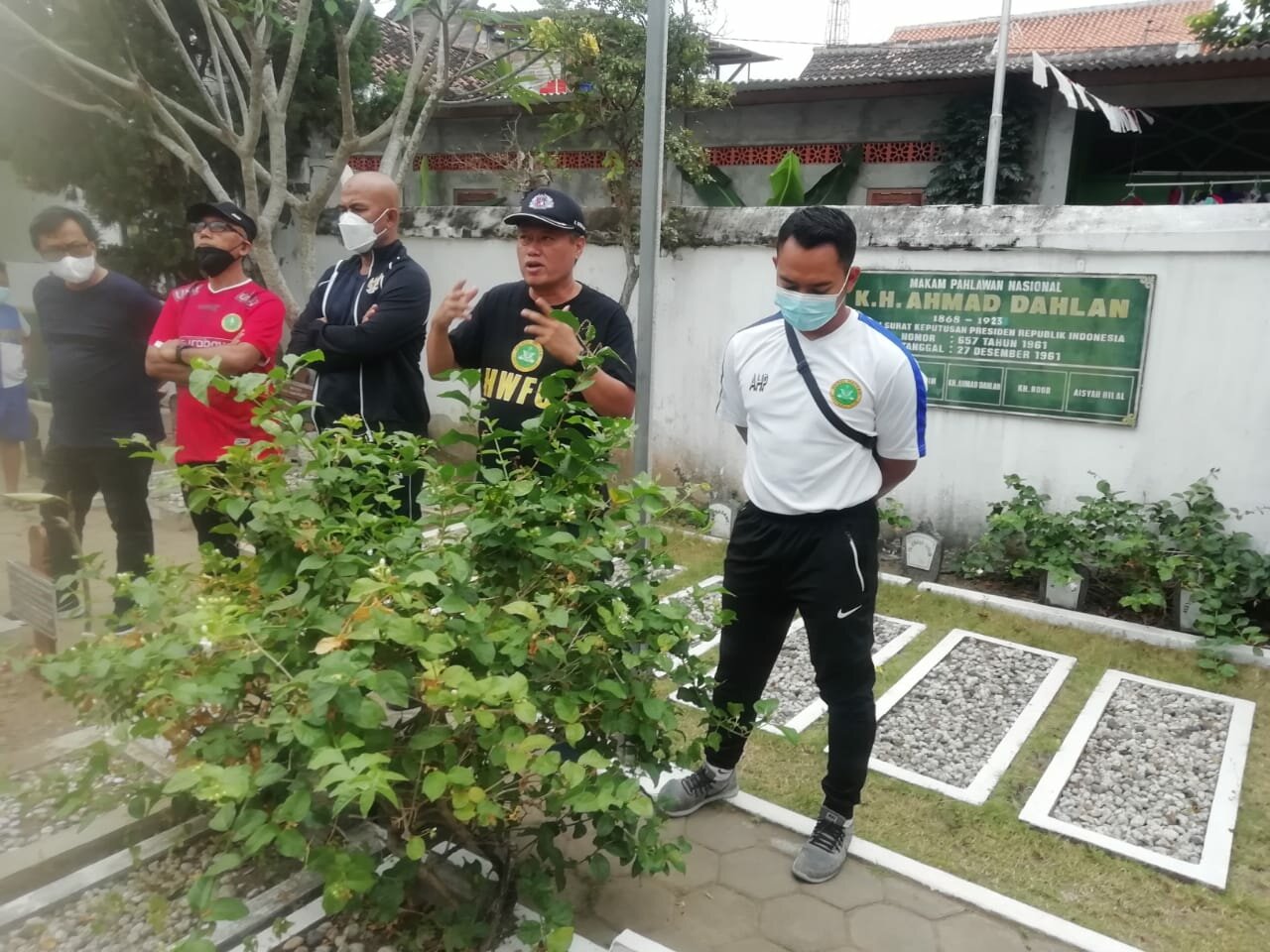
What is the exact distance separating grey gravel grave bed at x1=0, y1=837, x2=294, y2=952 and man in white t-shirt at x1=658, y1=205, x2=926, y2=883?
1395 millimetres

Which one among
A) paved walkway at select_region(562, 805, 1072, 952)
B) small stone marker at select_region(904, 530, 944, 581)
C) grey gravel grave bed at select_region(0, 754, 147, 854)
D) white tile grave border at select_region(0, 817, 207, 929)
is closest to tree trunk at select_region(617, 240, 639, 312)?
small stone marker at select_region(904, 530, 944, 581)

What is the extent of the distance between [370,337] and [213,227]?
76 centimetres

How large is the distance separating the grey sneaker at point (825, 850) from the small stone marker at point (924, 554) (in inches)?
116

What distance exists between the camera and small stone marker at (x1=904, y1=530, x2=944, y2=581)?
5.44 metres

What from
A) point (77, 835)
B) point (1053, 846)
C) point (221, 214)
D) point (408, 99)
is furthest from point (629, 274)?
point (77, 835)

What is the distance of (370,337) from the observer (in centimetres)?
315

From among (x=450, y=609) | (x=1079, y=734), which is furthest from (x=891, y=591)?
(x=450, y=609)

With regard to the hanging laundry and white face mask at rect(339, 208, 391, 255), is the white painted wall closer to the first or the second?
white face mask at rect(339, 208, 391, 255)

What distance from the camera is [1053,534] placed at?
5.04 metres

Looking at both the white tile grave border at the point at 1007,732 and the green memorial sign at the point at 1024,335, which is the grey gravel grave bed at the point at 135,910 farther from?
the green memorial sign at the point at 1024,335

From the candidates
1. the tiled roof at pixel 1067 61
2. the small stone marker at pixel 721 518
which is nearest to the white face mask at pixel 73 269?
the small stone marker at pixel 721 518

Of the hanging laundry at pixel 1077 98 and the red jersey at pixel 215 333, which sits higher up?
the hanging laundry at pixel 1077 98

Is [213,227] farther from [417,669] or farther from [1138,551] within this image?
[1138,551]

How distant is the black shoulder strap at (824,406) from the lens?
8.36 ft
